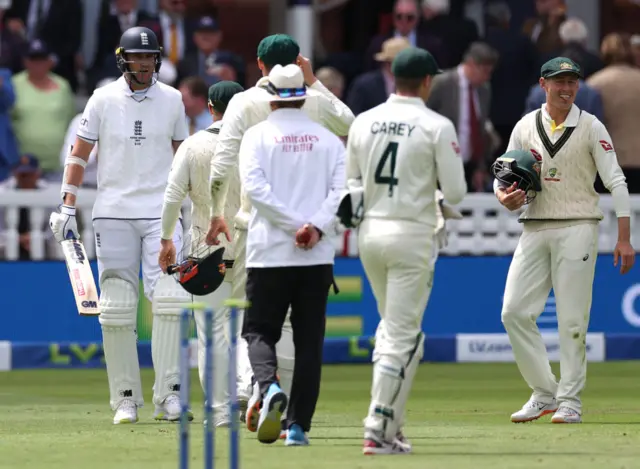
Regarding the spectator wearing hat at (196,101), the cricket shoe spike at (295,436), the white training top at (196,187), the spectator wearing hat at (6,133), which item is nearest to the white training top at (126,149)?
the white training top at (196,187)

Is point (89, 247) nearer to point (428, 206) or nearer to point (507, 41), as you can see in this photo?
point (507, 41)

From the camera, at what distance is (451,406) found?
1295 centimetres

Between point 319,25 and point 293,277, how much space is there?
41.2ft

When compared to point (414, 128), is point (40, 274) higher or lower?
lower

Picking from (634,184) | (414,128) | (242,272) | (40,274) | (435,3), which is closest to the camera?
(414,128)

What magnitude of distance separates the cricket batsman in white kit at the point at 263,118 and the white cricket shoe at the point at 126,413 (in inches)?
44.5

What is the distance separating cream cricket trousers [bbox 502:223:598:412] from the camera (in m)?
11.5

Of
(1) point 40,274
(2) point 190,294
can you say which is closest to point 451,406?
(2) point 190,294

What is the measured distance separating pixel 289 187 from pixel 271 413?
1.17 m

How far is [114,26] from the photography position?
739 inches

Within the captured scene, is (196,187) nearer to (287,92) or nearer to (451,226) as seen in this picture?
(287,92)

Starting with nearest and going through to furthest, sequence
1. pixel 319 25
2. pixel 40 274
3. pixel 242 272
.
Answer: pixel 242 272 → pixel 40 274 → pixel 319 25

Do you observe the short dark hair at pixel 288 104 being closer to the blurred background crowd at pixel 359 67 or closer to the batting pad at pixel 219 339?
the batting pad at pixel 219 339

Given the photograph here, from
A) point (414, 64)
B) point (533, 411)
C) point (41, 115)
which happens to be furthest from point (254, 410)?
point (41, 115)
